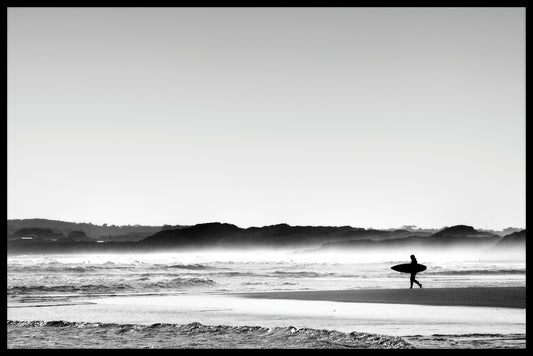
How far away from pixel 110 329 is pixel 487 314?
31.9ft

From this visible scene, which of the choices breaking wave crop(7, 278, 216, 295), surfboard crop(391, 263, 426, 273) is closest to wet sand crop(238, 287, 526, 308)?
surfboard crop(391, 263, 426, 273)

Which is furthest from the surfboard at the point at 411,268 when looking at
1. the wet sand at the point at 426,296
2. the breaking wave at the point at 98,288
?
the breaking wave at the point at 98,288

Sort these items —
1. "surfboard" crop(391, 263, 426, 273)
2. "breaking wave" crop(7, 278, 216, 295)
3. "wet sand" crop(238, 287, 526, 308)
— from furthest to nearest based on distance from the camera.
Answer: "breaking wave" crop(7, 278, 216, 295)
"surfboard" crop(391, 263, 426, 273)
"wet sand" crop(238, 287, 526, 308)

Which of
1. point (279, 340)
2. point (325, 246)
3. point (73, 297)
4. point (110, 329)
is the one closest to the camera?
point (279, 340)

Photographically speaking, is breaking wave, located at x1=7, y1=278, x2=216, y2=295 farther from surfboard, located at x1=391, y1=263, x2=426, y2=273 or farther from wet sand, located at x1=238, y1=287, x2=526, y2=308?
surfboard, located at x1=391, y1=263, x2=426, y2=273

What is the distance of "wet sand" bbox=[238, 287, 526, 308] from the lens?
23.4 m

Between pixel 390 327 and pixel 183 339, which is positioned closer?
pixel 183 339

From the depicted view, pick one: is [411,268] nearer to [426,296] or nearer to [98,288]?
[426,296]

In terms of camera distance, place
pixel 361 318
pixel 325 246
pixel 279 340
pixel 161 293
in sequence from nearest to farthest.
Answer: pixel 279 340 < pixel 361 318 < pixel 161 293 < pixel 325 246

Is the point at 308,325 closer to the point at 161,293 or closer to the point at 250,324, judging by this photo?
the point at 250,324
